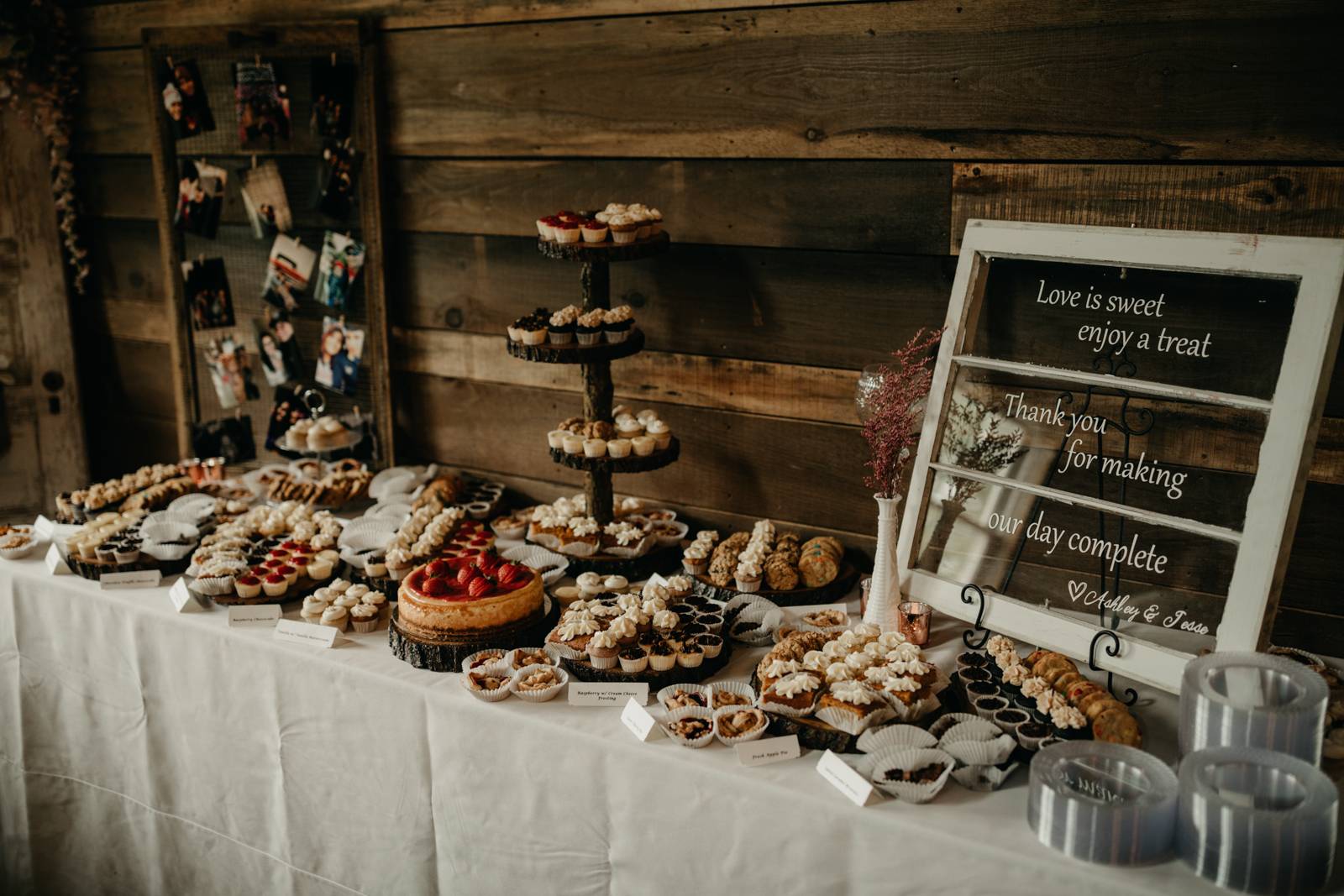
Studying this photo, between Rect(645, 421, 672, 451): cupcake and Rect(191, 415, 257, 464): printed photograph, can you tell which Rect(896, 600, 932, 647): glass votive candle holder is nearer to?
Rect(645, 421, 672, 451): cupcake

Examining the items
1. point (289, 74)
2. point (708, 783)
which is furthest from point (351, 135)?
point (708, 783)

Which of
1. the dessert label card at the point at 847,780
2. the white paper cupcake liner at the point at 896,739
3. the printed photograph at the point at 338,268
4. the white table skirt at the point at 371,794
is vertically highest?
the printed photograph at the point at 338,268

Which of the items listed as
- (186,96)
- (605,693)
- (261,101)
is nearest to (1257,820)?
(605,693)

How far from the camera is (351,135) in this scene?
3021mm

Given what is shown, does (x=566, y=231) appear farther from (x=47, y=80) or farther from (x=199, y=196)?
(x=47, y=80)

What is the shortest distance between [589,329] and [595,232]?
22 cm

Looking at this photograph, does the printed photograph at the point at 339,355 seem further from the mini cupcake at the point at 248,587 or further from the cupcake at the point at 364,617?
the cupcake at the point at 364,617

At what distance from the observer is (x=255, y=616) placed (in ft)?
7.82

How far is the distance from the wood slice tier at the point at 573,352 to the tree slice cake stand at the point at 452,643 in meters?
0.59

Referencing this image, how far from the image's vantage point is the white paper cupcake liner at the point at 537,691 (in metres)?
2.03

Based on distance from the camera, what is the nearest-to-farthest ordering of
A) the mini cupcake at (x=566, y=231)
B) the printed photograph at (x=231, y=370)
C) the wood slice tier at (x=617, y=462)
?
the mini cupcake at (x=566, y=231) < the wood slice tier at (x=617, y=462) < the printed photograph at (x=231, y=370)

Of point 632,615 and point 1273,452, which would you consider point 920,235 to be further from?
point 632,615

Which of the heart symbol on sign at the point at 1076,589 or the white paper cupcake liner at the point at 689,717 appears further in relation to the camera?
the heart symbol on sign at the point at 1076,589

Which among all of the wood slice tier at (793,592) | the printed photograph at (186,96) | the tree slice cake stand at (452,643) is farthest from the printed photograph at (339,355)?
the wood slice tier at (793,592)
